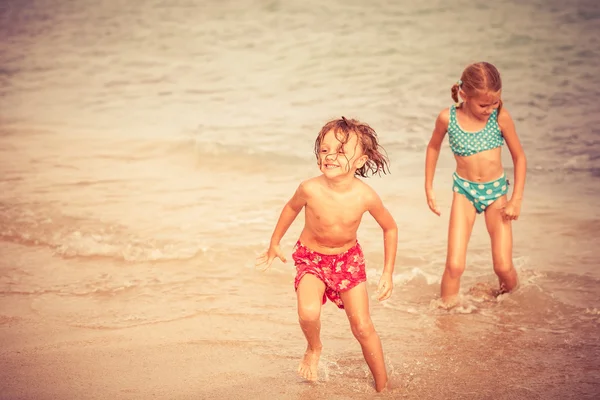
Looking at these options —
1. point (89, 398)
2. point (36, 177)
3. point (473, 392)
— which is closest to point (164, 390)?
point (89, 398)

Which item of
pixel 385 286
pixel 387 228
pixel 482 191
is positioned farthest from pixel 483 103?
pixel 385 286

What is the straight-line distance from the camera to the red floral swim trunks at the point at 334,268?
3.88m

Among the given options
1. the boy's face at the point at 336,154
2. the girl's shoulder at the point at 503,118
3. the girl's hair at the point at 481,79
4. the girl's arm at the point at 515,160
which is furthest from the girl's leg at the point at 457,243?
the boy's face at the point at 336,154

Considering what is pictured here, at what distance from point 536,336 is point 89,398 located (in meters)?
2.46

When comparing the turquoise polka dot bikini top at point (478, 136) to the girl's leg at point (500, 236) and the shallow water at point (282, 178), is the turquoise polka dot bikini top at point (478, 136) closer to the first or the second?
the girl's leg at point (500, 236)

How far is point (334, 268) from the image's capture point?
3.91 metres

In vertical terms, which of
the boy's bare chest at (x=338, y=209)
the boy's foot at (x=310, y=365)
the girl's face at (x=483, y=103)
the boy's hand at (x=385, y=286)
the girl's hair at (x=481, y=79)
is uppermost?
the girl's hair at (x=481, y=79)

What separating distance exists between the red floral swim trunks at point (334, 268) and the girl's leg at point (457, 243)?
127cm

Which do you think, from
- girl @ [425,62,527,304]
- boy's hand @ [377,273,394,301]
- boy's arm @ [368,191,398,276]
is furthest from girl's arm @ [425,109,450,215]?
boy's hand @ [377,273,394,301]

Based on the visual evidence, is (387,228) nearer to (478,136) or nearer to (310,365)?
(310,365)

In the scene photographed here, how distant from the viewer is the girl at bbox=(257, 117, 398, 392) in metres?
3.78

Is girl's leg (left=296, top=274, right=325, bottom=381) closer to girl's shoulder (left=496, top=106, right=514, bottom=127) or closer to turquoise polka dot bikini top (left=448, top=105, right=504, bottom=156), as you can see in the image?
turquoise polka dot bikini top (left=448, top=105, right=504, bottom=156)

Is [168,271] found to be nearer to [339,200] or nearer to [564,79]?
[339,200]

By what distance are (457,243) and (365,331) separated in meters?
1.50
